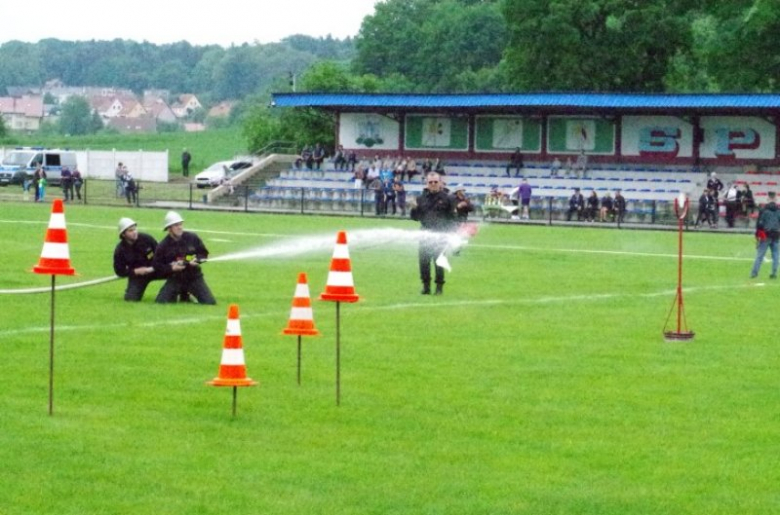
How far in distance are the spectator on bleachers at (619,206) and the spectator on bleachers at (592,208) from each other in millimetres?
666

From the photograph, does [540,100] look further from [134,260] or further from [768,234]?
[134,260]

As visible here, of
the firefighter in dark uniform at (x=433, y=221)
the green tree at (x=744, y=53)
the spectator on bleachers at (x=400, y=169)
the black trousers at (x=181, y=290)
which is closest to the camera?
the black trousers at (x=181, y=290)

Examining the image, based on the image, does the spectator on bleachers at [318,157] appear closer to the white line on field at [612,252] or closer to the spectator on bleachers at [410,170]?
the spectator on bleachers at [410,170]

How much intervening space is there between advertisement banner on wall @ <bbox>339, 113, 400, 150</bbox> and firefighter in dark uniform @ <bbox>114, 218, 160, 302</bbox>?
48.3 m

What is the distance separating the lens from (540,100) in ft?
210

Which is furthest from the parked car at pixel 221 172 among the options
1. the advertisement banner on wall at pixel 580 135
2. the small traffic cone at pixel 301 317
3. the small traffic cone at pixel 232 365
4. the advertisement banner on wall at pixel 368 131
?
the small traffic cone at pixel 232 365

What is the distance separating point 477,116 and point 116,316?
48975 mm

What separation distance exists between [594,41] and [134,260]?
63.7 metres

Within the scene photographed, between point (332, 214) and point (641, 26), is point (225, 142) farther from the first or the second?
point (332, 214)

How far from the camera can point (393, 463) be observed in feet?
36.7

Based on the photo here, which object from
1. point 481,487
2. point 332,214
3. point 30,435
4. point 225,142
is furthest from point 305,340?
point 225,142

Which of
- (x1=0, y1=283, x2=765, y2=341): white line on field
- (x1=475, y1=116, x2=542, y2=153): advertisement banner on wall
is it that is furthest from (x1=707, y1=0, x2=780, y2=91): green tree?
(x1=0, y1=283, x2=765, y2=341): white line on field

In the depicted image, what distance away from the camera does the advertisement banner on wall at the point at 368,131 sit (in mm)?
70688

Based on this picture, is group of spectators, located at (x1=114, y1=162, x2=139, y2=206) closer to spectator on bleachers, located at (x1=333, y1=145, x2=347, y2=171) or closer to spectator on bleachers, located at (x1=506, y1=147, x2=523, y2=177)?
spectator on bleachers, located at (x1=333, y1=145, x2=347, y2=171)
